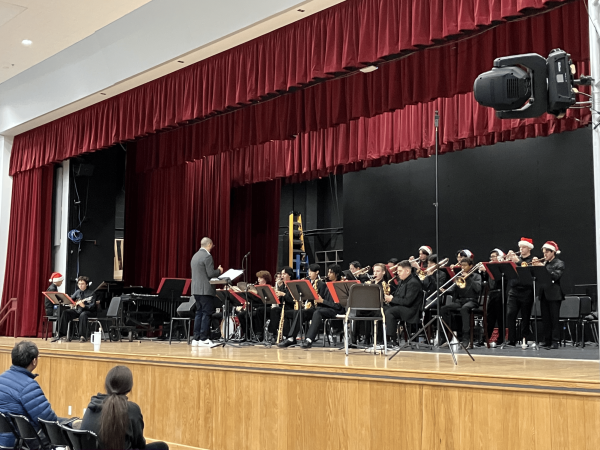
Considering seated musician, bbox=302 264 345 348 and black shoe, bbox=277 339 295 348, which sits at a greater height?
seated musician, bbox=302 264 345 348

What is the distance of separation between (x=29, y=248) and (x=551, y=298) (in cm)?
956

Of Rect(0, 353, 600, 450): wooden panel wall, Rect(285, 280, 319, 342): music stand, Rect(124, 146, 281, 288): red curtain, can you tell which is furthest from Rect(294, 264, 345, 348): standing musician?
Rect(124, 146, 281, 288): red curtain

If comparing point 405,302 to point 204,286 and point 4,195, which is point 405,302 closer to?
point 204,286

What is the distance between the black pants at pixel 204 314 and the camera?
9172 mm

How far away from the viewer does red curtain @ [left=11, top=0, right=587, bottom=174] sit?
6.64m

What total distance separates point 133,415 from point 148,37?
742 cm

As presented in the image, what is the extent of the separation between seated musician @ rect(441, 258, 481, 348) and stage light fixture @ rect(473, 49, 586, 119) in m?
5.05

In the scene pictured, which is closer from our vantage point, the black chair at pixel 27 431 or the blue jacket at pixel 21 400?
the black chair at pixel 27 431

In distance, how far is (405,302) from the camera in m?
8.29

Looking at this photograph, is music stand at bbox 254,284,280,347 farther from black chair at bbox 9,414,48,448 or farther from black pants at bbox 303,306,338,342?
black chair at bbox 9,414,48,448

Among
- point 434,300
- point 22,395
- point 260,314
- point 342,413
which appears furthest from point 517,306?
point 22,395

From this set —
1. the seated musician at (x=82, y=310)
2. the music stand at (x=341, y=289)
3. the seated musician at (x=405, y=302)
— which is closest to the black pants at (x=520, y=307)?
the seated musician at (x=405, y=302)

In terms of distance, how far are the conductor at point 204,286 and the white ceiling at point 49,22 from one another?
3.72m

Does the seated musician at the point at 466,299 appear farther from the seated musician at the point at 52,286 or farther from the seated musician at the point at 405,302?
the seated musician at the point at 52,286
